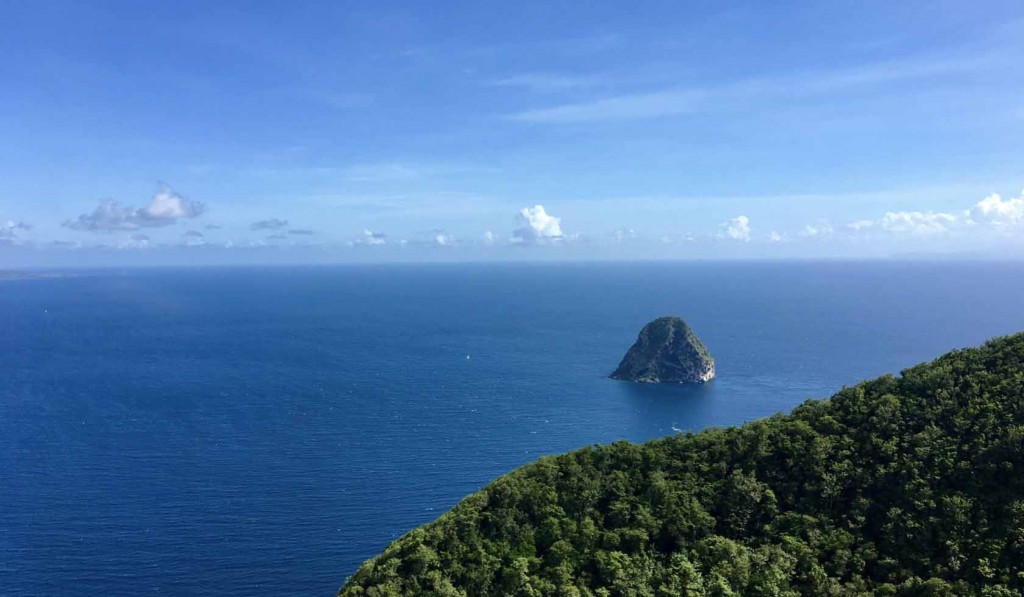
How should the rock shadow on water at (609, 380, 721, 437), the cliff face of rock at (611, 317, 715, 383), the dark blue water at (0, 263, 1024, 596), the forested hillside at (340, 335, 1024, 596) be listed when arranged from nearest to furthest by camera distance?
the forested hillside at (340, 335, 1024, 596) < the dark blue water at (0, 263, 1024, 596) < the rock shadow on water at (609, 380, 721, 437) < the cliff face of rock at (611, 317, 715, 383)

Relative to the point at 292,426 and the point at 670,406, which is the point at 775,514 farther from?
the point at 292,426

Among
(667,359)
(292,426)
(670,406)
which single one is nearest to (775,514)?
(670,406)

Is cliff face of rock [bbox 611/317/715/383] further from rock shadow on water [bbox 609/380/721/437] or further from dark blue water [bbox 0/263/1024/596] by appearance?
dark blue water [bbox 0/263/1024/596]

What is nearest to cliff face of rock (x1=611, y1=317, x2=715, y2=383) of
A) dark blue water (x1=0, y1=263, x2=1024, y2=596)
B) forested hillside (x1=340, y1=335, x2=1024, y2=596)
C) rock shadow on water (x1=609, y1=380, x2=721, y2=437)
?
rock shadow on water (x1=609, y1=380, x2=721, y2=437)

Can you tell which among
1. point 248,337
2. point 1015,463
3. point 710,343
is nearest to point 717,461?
point 1015,463

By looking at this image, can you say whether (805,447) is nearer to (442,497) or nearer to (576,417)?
(442,497)

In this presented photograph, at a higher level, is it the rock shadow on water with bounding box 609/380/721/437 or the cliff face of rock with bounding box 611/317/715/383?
the cliff face of rock with bounding box 611/317/715/383
